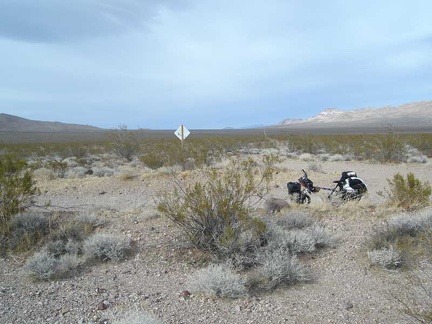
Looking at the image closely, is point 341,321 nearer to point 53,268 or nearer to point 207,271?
point 207,271

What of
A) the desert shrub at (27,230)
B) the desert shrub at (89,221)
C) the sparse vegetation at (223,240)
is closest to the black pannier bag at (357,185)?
the sparse vegetation at (223,240)

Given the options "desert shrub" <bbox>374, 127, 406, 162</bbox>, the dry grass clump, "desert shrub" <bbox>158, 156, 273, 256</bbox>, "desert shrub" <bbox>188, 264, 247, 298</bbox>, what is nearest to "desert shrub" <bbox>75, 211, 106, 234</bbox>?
"desert shrub" <bbox>158, 156, 273, 256</bbox>

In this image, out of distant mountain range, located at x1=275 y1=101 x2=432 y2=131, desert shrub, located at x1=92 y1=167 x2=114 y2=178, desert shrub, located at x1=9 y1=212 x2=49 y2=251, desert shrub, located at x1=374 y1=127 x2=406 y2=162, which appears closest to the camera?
desert shrub, located at x1=9 y1=212 x2=49 y2=251

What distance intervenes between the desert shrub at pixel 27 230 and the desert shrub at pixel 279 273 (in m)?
3.91

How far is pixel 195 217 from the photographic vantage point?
628 centimetres

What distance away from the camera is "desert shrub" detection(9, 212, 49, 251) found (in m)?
6.39

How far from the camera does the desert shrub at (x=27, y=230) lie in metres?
6.39

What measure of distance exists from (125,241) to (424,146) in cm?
2485

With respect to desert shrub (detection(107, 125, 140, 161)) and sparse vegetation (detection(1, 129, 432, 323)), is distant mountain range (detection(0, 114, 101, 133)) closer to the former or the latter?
desert shrub (detection(107, 125, 140, 161))

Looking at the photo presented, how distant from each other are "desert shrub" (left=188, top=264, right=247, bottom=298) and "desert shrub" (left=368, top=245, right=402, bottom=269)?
78.2 inches

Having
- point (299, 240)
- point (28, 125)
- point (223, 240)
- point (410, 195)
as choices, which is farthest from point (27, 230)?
point (28, 125)

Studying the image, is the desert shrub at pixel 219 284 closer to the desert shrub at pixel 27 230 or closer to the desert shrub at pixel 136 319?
the desert shrub at pixel 136 319

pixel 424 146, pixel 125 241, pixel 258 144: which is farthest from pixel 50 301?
pixel 258 144

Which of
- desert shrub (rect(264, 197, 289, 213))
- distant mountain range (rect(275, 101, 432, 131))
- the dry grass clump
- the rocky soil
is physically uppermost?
distant mountain range (rect(275, 101, 432, 131))
